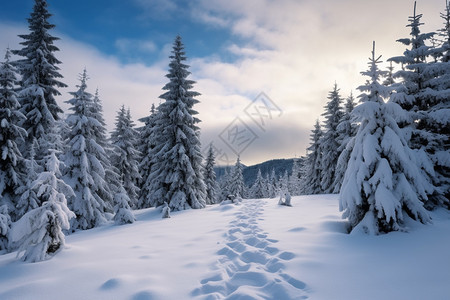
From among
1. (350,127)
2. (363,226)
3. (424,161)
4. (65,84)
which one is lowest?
(363,226)

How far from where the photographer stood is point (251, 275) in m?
4.65

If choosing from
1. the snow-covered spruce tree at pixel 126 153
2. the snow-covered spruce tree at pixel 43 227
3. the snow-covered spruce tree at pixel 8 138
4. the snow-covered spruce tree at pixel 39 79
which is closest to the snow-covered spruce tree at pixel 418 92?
the snow-covered spruce tree at pixel 43 227

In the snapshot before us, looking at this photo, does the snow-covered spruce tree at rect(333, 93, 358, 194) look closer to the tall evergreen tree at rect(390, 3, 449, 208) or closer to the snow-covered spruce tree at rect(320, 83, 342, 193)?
the snow-covered spruce tree at rect(320, 83, 342, 193)

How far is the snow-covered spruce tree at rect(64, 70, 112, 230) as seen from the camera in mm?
14938

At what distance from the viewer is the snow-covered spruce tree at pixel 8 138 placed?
12477 millimetres

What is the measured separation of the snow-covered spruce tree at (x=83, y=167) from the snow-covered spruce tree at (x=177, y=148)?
3808 millimetres

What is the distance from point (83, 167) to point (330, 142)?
24326 millimetres

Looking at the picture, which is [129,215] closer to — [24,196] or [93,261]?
[24,196]

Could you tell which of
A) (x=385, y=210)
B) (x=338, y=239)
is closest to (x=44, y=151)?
(x=338, y=239)

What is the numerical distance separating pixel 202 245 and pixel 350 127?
73.4 feet

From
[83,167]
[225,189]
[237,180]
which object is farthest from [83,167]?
[225,189]

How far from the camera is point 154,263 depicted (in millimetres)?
5457

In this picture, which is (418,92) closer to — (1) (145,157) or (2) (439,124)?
(2) (439,124)

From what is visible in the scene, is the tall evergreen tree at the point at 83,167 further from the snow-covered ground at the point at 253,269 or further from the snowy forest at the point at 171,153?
the snow-covered ground at the point at 253,269
